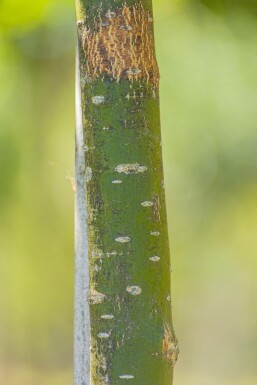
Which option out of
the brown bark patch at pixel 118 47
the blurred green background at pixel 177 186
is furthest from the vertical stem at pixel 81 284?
the blurred green background at pixel 177 186

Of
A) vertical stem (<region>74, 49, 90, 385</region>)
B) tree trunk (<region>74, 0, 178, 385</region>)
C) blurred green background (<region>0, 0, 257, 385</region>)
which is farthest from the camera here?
blurred green background (<region>0, 0, 257, 385</region>)

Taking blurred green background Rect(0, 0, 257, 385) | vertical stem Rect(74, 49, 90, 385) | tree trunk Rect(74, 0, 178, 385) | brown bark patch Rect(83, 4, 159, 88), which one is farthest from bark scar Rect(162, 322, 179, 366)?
blurred green background Rect(0, 0, 257, 385)

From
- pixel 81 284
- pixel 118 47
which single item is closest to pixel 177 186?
pixel 81 284

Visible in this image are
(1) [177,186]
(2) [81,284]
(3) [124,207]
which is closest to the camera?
(3) [124,207]

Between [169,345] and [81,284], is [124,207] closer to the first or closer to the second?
[169,345]

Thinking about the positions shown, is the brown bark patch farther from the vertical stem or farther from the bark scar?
the vertical stem

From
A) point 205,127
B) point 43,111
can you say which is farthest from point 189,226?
point 43,111

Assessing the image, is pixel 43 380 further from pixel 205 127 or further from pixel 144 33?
pixel 144 33
